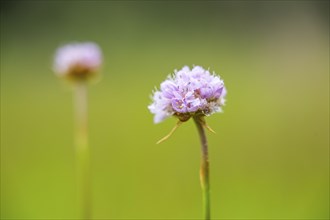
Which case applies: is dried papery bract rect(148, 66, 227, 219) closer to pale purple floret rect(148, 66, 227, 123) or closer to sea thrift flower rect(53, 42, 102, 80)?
pale purple floret rect(148, 66, 227, 123)

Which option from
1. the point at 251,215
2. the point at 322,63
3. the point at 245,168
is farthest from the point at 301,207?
the point at 322,63

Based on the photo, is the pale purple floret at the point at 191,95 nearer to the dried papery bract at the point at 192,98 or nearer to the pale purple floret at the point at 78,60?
the dried papery bract at the point at 192,98

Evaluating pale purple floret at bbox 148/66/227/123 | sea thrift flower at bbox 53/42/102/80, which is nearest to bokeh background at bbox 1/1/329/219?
sea thrift flower at bbox 53/42/102/80

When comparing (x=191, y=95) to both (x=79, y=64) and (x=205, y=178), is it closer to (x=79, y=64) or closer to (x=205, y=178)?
(x=205, y=178)

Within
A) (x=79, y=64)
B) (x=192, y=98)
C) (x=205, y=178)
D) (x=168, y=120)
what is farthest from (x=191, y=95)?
(x=168, y=120)

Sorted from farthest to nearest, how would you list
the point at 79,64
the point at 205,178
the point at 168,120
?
the point at 168,120, the point at 79,64, the point at 205,178

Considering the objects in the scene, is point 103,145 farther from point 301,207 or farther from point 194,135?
point 301,207
